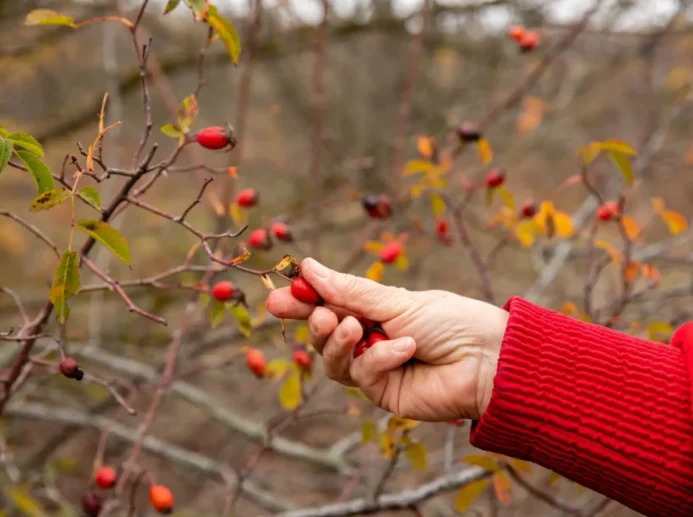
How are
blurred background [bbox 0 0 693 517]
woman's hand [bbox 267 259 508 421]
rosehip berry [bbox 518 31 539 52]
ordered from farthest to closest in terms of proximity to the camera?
1. blurred background [bbox 0 0 693 517]
2. rosehip berry [bbox 518 31 539 52]
3. woman's hand [bbox 267 259 508 421]

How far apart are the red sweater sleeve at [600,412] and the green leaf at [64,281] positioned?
0.69 metres

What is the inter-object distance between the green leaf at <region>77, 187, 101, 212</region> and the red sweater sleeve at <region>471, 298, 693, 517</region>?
0.69 metres

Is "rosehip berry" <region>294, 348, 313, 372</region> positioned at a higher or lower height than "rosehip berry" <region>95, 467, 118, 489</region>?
higher

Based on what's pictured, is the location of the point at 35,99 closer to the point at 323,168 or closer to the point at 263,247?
the point at 323,168

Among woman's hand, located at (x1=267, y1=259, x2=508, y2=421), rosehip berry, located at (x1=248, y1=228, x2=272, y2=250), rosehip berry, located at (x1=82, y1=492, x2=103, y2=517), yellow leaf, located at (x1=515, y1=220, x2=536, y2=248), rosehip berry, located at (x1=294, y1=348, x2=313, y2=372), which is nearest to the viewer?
woman's hand, located at (x1=267, y1=259, x2=508, y2=421)

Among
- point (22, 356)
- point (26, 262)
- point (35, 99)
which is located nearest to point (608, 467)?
point (22, 356)

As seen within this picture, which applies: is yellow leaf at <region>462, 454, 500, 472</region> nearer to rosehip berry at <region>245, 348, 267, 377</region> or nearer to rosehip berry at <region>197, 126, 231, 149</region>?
rosehip berry at <region>245, 348, 267, 377</region>

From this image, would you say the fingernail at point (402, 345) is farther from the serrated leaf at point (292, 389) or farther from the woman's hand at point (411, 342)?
the serrated leaf at point (292, 389)

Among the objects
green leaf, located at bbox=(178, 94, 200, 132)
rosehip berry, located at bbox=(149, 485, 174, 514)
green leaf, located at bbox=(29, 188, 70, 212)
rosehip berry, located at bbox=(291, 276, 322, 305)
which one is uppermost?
green leaf, located at bbox=(178, 94, 200, 132)

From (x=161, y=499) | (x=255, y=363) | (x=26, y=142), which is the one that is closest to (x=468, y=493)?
(x=255, y=363)

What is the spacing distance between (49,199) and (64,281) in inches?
4.9

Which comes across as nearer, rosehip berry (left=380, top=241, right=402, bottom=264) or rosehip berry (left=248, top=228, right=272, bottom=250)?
rosehip berry (left=248, top=228, right=272, bottom=250)

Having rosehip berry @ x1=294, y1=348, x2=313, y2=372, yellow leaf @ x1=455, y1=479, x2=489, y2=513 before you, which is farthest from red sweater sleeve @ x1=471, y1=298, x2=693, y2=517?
rosehip berry @ x1=294, y1=348, x2=313, y2=372

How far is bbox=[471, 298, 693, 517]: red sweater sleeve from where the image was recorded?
94cm
